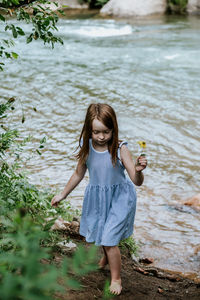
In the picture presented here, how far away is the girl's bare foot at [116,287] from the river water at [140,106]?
3.54ft

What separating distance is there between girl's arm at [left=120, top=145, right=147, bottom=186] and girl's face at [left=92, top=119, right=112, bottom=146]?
5.3 inches

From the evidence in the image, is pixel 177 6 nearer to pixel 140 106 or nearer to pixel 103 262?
pixel 140 106

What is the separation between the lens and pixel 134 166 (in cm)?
286

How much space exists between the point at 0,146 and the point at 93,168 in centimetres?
66

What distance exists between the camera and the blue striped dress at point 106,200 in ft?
9.68

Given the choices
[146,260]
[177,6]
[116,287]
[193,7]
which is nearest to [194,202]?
[146,260]

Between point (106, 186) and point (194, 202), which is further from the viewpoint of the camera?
point (194, 202)

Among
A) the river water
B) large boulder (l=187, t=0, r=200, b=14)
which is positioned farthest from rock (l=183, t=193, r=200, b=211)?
large boulder (l=187, t=0, r=200, b=14)

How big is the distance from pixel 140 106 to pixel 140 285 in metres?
5.86

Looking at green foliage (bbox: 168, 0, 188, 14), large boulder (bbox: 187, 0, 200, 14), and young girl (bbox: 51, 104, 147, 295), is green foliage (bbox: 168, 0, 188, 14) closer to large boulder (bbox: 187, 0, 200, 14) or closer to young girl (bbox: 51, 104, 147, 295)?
large boulder (bbox: 187, 0, 200, 14)

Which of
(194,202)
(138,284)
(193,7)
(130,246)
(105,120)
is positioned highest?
(105,120)

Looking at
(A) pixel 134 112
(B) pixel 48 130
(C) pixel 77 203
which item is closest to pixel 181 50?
(A) pixel 134 112

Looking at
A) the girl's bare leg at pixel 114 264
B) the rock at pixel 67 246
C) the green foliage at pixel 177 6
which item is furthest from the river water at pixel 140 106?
the green foliage at pixel 177 6

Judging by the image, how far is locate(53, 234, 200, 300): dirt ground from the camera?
2.65 m
